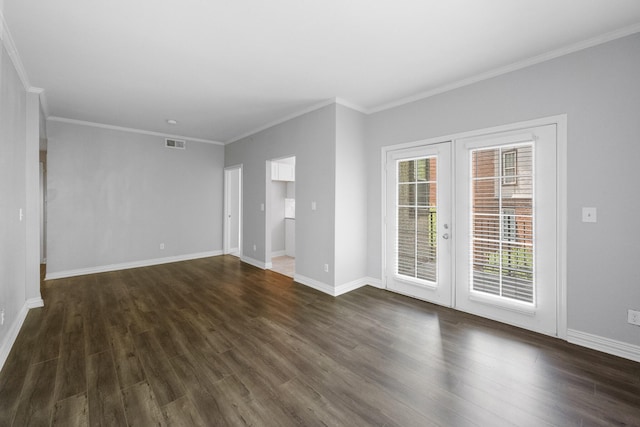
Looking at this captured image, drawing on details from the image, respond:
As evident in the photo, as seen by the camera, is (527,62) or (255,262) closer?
(527,62)

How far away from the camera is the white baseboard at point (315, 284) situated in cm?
395

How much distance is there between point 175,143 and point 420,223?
522 cm

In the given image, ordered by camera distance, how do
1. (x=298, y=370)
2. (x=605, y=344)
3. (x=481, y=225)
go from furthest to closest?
(x=481, y=225) < (x=605, y=344) < (x=298, y=370)

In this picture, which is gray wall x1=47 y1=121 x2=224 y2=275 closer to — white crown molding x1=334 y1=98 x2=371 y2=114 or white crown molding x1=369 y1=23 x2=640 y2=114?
white crown molding x1=334 y1=98 x2=371 y2=114

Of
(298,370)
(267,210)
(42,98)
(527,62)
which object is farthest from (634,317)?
(42,98)

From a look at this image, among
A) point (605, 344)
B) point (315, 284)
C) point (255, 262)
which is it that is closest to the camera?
point (605, 344)

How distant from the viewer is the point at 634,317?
2303 mm

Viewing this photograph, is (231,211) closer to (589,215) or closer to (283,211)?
(283,211)

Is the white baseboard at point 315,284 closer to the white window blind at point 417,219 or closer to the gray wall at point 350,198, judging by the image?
the gray wall at point 350,198

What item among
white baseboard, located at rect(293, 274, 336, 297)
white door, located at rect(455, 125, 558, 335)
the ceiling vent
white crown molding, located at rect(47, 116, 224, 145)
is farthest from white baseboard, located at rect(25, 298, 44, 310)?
white door, located at rect(455, 125, 558, 335)

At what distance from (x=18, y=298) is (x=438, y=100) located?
5305 millimetres

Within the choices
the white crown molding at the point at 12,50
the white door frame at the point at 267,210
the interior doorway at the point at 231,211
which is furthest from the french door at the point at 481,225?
the interior doorway at the point at 231,211

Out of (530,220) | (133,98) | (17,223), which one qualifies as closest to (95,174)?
(133,98)

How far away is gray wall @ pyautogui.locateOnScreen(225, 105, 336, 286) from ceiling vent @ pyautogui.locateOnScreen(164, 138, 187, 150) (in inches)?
70.2
